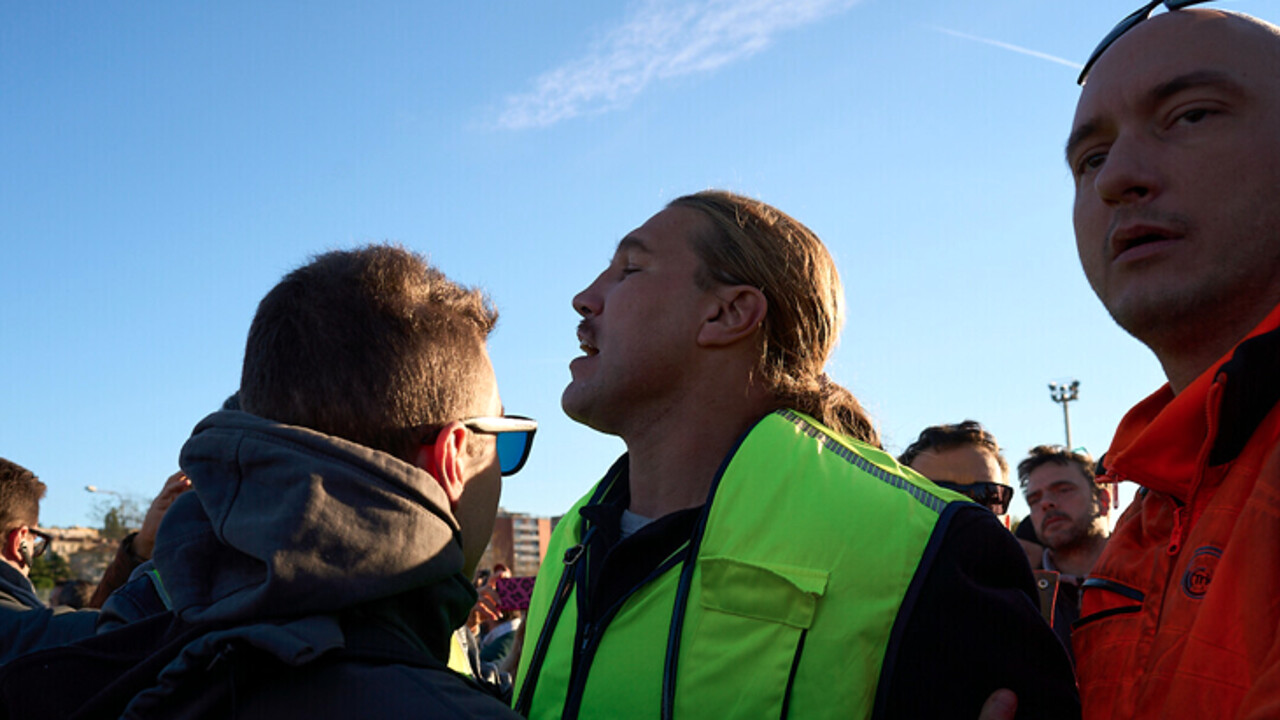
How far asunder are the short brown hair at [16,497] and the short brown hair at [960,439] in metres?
5.01

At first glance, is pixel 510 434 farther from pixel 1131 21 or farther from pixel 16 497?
pixel 16 497

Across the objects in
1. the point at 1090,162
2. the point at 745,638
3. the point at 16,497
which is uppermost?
the point at 1090,162

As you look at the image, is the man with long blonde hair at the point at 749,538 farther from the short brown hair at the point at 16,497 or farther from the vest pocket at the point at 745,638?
the short brown hair at the point at 16,497

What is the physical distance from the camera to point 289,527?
1.50m

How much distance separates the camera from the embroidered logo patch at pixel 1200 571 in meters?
1.74

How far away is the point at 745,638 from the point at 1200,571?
0.91 meters

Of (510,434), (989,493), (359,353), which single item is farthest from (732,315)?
(989,493)

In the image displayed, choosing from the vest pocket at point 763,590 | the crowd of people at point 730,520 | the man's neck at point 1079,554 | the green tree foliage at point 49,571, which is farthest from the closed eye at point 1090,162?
the green tree foliage at point 49,571

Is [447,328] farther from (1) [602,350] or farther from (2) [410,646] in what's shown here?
(1) [602,350]

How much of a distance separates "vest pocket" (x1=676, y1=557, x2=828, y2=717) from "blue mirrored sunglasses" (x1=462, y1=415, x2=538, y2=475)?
1.78 feet

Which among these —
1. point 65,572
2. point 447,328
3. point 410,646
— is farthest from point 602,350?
point 65,572

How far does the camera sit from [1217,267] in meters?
1.93

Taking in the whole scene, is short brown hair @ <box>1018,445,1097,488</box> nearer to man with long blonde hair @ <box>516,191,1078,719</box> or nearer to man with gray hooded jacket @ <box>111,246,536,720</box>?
man with long blonde hair @ <box>516,191,1078,719</box>

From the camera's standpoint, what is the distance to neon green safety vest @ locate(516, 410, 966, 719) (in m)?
2.03
